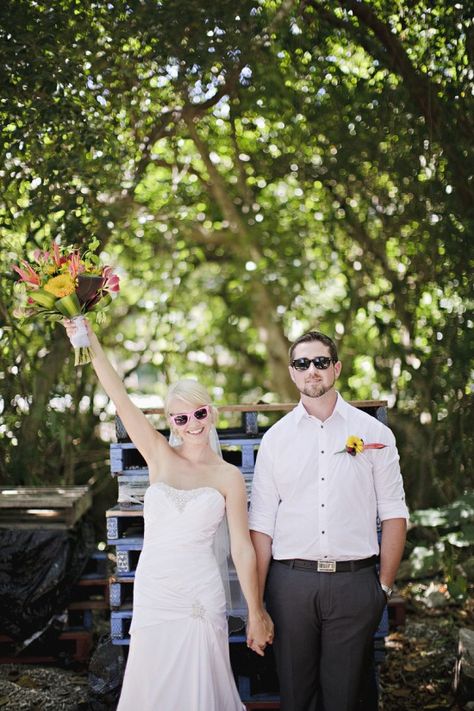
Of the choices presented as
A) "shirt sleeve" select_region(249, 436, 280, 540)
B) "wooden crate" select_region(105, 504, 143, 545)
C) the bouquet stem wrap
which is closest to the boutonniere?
"shirt sleeve" select_region(249, 436, 280, 540)

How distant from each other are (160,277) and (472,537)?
257 inches

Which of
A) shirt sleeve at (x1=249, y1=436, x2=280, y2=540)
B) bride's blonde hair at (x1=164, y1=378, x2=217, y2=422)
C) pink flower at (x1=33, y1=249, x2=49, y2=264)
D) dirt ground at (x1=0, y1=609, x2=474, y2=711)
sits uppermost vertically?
pink flower at (x1=33, y1=249, x2=49, y2=264)

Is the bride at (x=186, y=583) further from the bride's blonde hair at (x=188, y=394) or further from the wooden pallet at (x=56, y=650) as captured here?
the wooden pallet at (x=56, y=650)

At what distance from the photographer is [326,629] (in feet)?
10.8

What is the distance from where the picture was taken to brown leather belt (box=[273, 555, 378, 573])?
3.30m

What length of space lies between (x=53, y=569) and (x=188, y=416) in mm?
2155

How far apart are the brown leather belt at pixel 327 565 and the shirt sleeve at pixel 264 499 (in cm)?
18

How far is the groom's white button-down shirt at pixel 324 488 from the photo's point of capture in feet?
11.0

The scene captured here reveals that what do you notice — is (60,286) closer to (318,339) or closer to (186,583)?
(318,339)

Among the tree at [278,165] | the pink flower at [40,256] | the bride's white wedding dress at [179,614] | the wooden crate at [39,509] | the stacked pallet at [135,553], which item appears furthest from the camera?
the tree at [278,165]

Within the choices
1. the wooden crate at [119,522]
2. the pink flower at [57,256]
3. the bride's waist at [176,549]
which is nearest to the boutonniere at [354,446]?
the bride's waist at [176,549]

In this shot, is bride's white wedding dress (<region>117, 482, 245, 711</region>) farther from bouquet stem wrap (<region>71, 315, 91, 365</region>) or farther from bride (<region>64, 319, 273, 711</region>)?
bouquet stem wrap (<region>71, 315, 91, 365</region>)

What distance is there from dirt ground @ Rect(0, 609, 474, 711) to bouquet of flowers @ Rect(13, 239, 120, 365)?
2.14m

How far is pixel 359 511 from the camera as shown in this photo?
3385 mm
